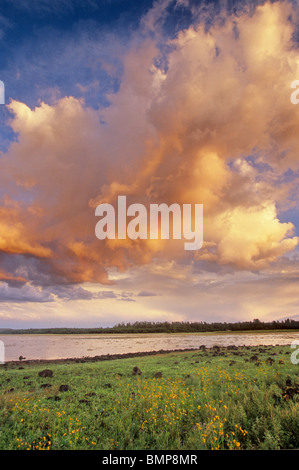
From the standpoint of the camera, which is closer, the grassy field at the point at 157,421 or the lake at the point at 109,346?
the grassy field at the point at 157,421

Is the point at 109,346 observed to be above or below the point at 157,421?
below

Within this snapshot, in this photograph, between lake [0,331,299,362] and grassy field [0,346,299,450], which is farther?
lake [0,331,299,362]

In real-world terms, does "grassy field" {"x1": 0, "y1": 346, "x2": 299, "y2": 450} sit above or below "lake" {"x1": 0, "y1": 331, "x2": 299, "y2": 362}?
above

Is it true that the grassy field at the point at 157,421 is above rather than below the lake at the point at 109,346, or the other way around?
above

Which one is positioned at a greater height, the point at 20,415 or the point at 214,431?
the point at 214,431

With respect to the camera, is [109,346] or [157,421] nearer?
[157,421]

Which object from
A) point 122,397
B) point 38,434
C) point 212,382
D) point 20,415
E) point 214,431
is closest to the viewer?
point 214,431
